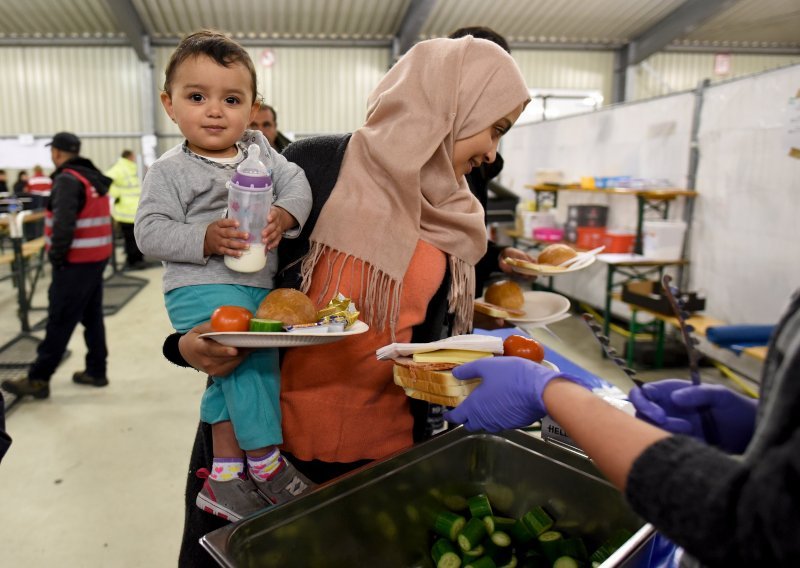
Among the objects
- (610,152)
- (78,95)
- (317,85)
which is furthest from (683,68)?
(78,95)

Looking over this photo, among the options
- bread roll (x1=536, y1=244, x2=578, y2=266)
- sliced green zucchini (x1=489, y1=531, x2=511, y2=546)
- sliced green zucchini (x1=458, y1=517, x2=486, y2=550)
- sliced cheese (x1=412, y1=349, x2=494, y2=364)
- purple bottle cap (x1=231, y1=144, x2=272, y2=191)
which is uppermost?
purple bottle cap (x1=231, y1=144, x2=272, y2=191)

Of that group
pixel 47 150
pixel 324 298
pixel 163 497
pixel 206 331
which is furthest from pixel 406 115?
pixel 47 150

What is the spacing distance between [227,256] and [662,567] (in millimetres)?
1031

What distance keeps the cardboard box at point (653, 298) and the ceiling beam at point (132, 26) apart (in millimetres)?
8125

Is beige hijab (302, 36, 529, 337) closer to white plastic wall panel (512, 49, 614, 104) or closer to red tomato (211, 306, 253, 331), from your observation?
red tomato (211, 306, 253, 331)

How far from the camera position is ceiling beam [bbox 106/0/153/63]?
8578 mm

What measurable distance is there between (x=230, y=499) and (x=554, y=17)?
10.3m

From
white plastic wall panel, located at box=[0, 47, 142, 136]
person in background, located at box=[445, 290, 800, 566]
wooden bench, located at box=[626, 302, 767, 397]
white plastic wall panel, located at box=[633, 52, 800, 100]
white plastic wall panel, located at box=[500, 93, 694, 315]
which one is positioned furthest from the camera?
white plastic wall panel, located at box=[633, 52, 800, 100]

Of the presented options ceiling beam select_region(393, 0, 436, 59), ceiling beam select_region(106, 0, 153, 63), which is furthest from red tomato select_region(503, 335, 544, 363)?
ceiling beam select_region(106, 0, 153, 63)

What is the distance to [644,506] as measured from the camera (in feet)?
1.82

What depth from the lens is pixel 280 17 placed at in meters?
9.58

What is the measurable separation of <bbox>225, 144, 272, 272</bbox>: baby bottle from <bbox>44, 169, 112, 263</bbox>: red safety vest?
3164 millimetres

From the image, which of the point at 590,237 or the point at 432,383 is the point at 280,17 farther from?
the point at 432,383

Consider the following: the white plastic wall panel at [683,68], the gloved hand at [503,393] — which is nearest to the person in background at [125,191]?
the gloved hand at [503,393]
